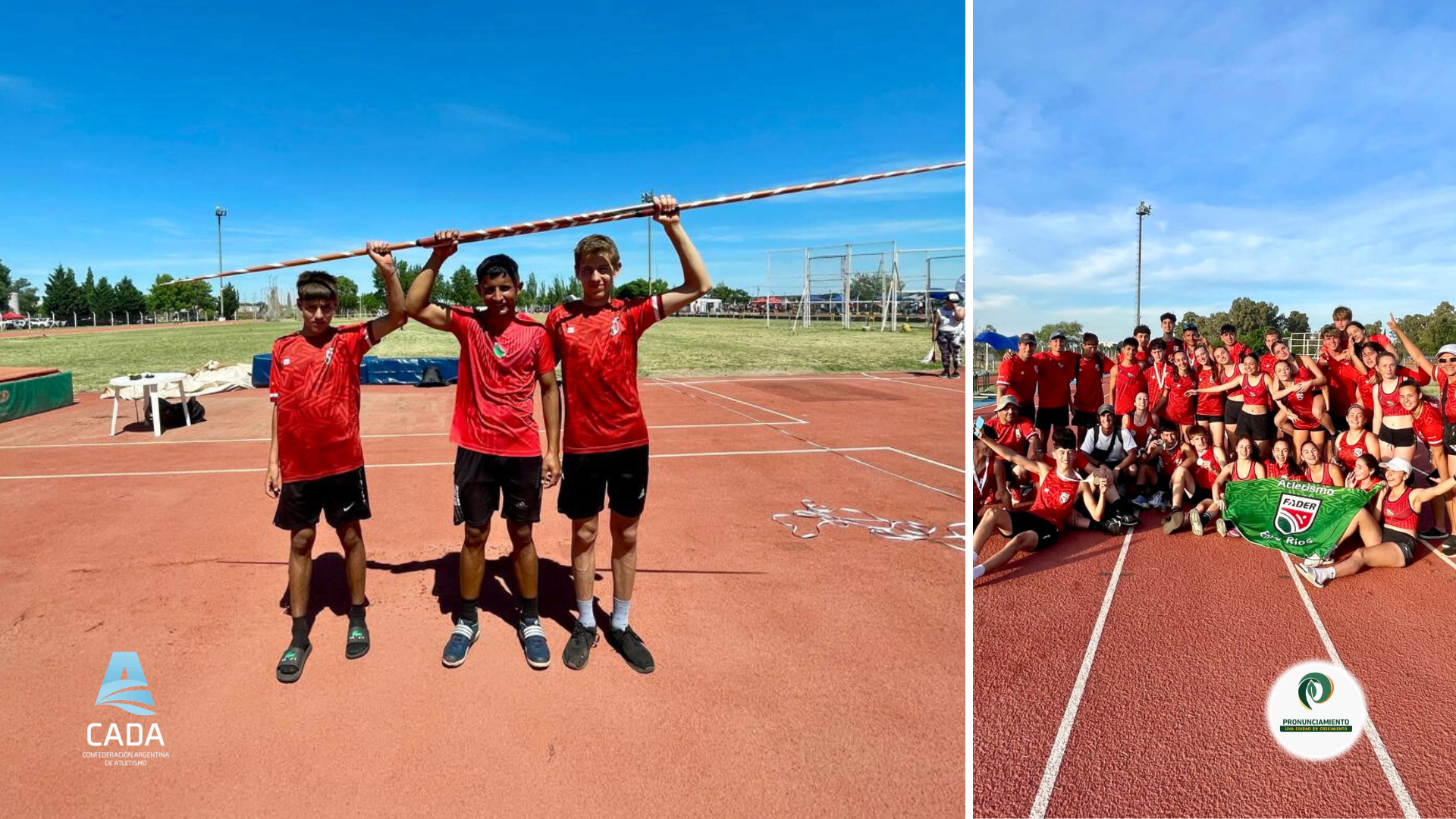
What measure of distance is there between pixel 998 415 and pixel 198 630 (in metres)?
5.19

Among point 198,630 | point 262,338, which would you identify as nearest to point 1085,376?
point 198,630

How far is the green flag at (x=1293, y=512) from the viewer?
4898 mm

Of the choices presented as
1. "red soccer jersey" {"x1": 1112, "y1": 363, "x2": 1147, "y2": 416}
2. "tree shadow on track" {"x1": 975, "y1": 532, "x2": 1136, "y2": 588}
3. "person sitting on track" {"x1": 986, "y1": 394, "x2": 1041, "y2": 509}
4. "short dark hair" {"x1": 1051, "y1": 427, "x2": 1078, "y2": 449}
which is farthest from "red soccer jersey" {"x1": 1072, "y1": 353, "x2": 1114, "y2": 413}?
"tree shadow on track" {"x1": 975, "y1": 532, "x2": 1136, "y2": 588}

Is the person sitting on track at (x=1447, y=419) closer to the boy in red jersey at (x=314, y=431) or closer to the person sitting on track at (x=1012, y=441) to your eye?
the person sitting on track at (x=1012, y=441)

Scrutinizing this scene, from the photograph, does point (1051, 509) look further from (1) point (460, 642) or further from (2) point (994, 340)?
(2) point (994, 340)

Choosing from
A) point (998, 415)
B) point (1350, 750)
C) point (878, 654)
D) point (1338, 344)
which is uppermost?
point (1338, 344)

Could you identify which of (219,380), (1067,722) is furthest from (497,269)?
(219,380)

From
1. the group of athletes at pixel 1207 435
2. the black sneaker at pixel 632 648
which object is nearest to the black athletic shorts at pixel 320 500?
the black sneaker at pixel 632 648

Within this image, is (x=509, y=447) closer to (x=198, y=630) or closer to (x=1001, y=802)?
(x=198, y=630)

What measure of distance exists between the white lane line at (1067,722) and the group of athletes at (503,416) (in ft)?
4.85

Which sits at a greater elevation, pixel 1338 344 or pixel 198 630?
Answer: pixel 1338 344

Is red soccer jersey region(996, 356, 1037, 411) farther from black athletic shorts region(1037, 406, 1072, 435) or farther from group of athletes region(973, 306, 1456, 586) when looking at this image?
black athletic shorts region(1037, 406, 1072, 435)

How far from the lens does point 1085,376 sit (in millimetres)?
7078

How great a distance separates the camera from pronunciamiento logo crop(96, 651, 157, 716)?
9.20 feet
